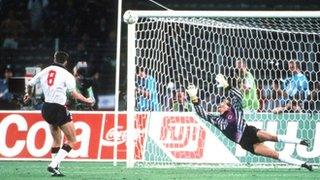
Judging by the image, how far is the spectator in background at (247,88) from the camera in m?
13.8

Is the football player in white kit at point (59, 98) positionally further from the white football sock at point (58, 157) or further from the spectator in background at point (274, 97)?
the spectator in background at point (274, 97)

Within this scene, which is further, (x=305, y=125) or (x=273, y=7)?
(x=273, y=7)

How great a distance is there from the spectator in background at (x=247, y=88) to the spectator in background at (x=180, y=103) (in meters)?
1.23

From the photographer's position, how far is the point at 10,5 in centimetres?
2295

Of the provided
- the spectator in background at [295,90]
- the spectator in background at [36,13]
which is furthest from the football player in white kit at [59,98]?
the spectator in background at [36,13]

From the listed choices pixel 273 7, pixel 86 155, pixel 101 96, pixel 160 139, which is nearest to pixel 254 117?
pixel 160 139

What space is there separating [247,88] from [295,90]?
2.96 feet

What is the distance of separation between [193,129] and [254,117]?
120cm

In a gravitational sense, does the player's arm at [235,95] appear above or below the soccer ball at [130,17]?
below

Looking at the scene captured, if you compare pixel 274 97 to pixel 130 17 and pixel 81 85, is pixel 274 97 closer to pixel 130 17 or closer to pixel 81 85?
pixel 130 17

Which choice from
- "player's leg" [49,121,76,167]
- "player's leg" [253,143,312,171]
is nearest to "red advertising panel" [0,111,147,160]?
"player's leg" [49,121,76,167]

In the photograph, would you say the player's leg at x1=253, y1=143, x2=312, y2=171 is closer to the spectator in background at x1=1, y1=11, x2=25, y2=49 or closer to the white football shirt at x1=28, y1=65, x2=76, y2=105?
the white football shirt at x1=28, y1=65, x2=76, y2=105

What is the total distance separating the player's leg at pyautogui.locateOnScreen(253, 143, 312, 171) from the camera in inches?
466

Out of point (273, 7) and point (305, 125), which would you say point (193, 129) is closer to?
point (305, 125)
